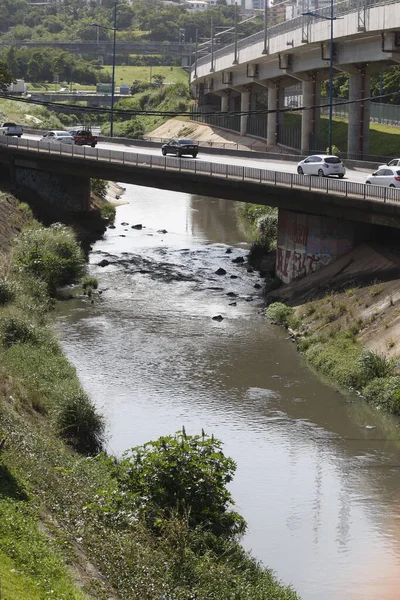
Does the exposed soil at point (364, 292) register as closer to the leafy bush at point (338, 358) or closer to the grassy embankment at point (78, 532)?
the leafy bush at point (338, 358)

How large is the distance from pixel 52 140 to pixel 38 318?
45.3 m

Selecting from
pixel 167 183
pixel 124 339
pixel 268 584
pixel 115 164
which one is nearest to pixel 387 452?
pixel 268 584

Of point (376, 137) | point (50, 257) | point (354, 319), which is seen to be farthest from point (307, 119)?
point (354, 319)

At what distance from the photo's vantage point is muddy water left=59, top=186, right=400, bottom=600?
Result: 28.1m

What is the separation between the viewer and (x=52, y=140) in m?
92.1

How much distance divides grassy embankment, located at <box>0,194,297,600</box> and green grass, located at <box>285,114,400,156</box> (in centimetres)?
6109

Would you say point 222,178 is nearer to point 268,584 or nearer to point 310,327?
point 310,327

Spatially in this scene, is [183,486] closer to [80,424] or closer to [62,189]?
[80,424]

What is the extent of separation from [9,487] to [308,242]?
119ft

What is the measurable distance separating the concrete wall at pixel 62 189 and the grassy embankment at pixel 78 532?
45.9m

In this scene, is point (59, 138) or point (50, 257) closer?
point (50, 257)

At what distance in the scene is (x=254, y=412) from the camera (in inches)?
1543

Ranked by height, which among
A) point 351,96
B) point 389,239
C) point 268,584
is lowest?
point 268,584

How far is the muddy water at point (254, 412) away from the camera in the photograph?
92.2 ft
